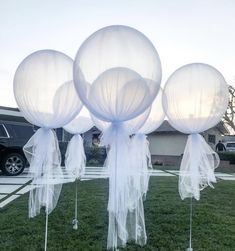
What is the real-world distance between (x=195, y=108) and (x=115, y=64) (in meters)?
1.34

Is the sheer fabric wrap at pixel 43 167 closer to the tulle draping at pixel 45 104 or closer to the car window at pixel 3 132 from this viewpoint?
the tulle draping at pixel 45 104

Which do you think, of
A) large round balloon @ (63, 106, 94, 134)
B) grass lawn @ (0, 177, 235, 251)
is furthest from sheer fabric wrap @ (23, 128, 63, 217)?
large round balloon @ (63, 106, 94, 134)

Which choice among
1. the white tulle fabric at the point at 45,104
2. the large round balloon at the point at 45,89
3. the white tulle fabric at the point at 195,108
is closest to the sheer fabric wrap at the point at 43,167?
the white tulle fabric at the point at 45,104

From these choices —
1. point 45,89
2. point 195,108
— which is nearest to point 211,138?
point 195,108

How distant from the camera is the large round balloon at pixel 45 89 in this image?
148 inches

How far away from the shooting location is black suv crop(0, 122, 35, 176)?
10.1 meters

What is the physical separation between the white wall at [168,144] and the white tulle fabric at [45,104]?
19655 mm

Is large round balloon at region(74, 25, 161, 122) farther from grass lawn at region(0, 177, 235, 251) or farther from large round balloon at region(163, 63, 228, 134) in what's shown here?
grass lawn at region(0, 177, 235, 251)

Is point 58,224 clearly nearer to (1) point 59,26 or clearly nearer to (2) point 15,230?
(2) point 15,230

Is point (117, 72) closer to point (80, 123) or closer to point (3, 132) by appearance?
point (80, 123)

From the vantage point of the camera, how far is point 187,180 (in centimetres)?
429

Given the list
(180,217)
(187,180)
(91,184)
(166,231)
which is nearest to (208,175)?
(187,180)

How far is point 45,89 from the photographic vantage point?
149 inches

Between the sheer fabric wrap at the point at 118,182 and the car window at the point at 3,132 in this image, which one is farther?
the car window at the point at 3,132
